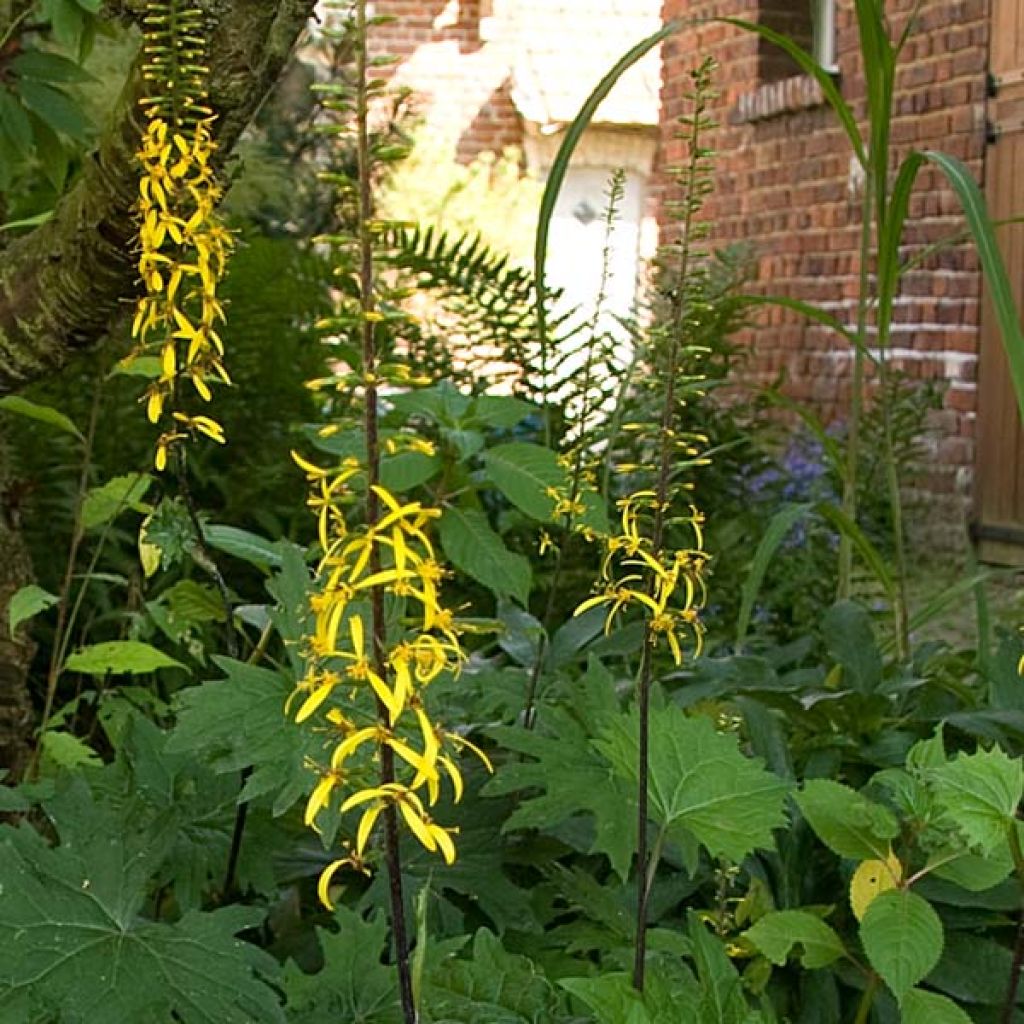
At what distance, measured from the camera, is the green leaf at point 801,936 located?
4.90ft

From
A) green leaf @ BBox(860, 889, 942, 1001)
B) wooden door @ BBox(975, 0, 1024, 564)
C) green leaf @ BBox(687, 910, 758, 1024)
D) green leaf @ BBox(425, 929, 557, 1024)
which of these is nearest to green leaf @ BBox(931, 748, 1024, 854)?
green leaf @ BBox(860, 889, 942, 1001)

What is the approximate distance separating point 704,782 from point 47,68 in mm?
1173

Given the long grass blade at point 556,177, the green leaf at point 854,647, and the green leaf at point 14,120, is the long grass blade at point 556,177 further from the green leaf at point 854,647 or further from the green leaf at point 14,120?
the green leaf at point 14,120

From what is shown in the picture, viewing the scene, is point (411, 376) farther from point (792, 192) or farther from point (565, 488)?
point (792, 192)

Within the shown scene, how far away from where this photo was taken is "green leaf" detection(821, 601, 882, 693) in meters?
2.10

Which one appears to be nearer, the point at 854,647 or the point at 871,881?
→ the point at 871,881

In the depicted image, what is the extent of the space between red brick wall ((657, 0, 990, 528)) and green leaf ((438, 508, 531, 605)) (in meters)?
5.67

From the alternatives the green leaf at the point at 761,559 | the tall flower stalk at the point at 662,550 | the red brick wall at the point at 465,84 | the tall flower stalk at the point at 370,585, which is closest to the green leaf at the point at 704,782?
the tall flower stalk at the point at 662,550

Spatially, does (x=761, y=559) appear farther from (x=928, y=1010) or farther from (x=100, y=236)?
(x=928, y=1010)

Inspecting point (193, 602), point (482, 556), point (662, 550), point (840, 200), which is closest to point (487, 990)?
point (662, 550)

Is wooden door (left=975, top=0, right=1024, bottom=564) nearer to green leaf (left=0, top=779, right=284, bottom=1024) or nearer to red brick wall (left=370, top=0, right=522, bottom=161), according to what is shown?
green leaf (left=0, top=779, right=284, bottom=1024)

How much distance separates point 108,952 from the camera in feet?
4.50

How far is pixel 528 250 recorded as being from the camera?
15.0 m

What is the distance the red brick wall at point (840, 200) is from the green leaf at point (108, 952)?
6096 millimetres
